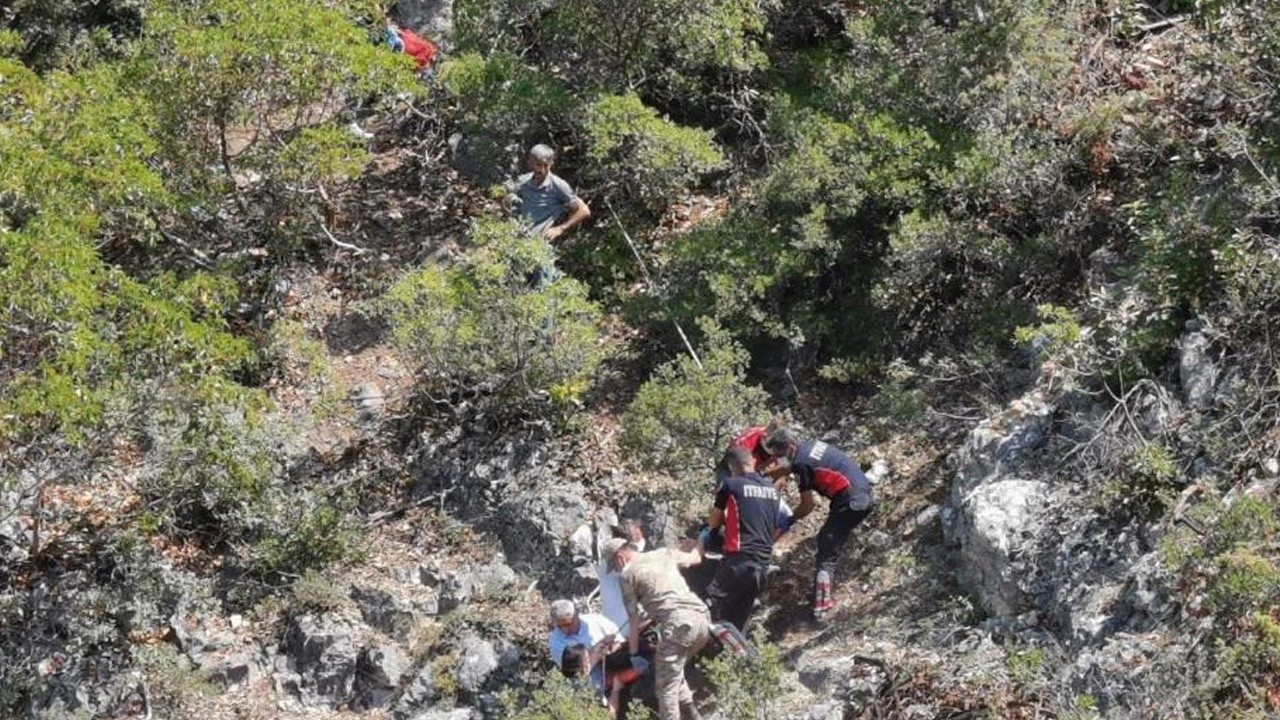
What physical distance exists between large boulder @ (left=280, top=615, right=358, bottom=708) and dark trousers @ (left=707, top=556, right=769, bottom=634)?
262 cm

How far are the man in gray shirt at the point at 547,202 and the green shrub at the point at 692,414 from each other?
2.15 meters

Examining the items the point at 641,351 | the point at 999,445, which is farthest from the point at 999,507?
the point at 641,351

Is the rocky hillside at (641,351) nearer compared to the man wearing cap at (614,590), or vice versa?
the rocky hillside at (641,351)

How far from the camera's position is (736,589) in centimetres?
1151

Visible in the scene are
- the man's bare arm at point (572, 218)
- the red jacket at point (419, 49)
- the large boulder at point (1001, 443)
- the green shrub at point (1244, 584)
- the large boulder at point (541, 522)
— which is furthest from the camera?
the red jacket at point (419, 49)

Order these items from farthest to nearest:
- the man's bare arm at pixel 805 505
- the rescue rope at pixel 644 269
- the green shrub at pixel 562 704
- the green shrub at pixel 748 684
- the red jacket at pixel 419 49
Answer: the red jacket at pixel 419 49, the rescue rope at pixel 644 269, the man's bare arm at pixel 805 505, the green shrub at pixel 748 684, the green shrub at pixel 562 704

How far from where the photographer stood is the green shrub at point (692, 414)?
12359 millimetres

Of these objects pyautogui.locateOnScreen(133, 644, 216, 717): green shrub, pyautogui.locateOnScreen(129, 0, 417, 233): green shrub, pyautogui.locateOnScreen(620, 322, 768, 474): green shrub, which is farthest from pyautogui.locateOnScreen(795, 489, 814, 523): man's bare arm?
pyautogui.locateOnScreen(129, 0, 417, 233): green shrub

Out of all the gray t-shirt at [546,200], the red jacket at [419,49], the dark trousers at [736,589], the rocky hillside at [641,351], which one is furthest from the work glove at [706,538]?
the red jacket at [419,49]

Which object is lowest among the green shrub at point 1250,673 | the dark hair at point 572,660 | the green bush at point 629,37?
the dark hair at point 572,660

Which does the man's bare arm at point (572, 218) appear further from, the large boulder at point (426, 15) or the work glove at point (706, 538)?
the large boulder at point (426, 15)

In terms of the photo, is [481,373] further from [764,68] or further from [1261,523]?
[1261,523]

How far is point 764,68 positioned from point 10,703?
7.80m

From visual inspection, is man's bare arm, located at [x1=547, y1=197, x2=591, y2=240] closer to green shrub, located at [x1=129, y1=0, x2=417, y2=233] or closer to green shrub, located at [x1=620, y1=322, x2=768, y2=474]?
green shrub, located at [x1=129, y1=0, x2=417, y2=233]
